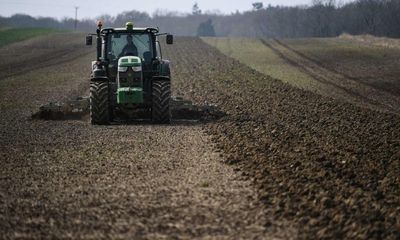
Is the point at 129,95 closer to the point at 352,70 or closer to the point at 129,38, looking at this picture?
the point at 129,38

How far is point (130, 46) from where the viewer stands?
14758 mm

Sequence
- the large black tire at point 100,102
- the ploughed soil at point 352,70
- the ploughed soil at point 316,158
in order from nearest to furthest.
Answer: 1. the ploughed soil at point 316,158
2. the large black tire at point 100,102
3. the ploughed soil at point 352,70

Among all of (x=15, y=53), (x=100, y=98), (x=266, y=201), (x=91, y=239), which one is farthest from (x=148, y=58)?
(x=15, y=53)

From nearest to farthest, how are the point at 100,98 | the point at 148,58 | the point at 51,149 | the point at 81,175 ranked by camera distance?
the point at 81,175 → the point at 51,149 → the point at 100,98 → the point at 148,58

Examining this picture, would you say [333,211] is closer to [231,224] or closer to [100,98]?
[231,224]

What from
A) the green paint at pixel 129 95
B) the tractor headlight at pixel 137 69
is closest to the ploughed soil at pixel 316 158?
the green paint at pixel 129 95

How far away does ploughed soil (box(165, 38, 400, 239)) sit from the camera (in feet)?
21.9

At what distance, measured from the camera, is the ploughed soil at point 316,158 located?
21.9 ft

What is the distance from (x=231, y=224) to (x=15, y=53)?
39044 millimetres

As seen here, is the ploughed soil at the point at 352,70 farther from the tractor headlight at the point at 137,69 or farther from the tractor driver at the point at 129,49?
the tractor headlight at the point at 137,69

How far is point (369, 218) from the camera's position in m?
6.58

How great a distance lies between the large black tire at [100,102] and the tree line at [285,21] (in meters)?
73.4

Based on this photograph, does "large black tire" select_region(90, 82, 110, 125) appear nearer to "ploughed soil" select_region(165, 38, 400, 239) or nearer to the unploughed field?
the unploughed field

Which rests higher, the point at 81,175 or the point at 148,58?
the point at 148,58
